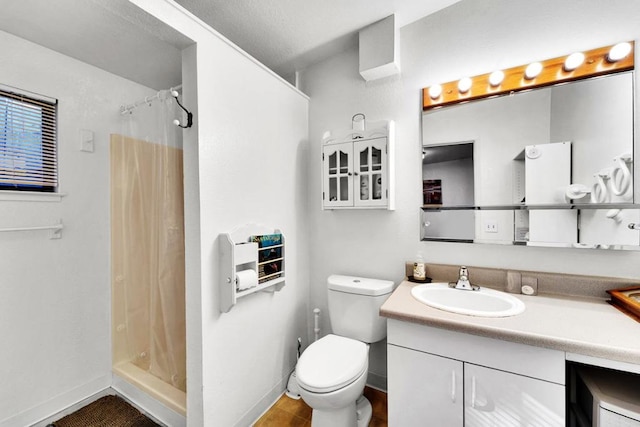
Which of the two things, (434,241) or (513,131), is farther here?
(434,241)

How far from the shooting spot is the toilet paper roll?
1.35 meters

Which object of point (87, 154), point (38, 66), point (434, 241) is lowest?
point (434, 241)

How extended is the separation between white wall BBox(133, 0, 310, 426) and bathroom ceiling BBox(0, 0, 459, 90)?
0.79ft

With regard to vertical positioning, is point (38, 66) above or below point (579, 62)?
above

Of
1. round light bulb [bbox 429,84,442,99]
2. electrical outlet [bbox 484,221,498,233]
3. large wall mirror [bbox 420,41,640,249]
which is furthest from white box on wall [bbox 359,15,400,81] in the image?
electrical outlet [bbox 484,221,498,233]

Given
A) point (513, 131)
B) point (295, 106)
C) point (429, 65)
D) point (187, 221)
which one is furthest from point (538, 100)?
point (187, 221)

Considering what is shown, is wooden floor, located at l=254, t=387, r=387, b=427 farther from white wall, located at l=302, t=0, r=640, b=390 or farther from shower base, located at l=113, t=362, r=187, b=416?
shower base, located at l=113, t=362, r=187, b=416

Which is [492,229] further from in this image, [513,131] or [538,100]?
[538,100]

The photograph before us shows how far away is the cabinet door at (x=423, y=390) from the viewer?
44.5 inches

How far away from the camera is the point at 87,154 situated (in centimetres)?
184

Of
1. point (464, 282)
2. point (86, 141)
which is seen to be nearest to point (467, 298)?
point (464, 282)

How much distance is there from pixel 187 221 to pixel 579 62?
2.18m

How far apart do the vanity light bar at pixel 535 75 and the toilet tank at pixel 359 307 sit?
4.04 feet

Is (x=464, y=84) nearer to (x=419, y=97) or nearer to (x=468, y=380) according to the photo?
(x=419, y=97)
